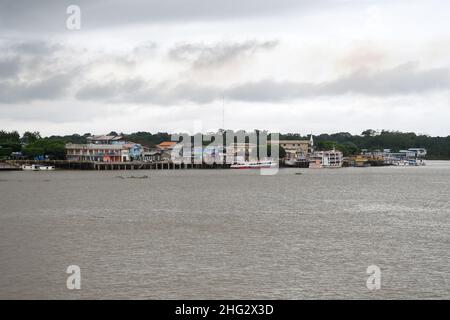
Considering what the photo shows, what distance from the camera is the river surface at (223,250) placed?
54.1 feet

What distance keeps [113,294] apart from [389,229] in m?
14.9

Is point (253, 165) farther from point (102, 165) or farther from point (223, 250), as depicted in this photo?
point (223, 250)

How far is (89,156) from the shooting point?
362ft

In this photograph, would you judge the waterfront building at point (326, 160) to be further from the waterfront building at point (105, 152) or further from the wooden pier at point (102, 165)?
the waterfront building at point (105, 152)

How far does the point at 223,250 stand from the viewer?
2159cm

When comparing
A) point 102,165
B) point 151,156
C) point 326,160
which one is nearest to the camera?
point 102,165

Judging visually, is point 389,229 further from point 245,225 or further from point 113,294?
point 113,294

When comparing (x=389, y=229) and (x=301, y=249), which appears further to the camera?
(x=389, y=229)

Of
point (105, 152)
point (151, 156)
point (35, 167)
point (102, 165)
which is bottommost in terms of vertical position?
point (35, 167)

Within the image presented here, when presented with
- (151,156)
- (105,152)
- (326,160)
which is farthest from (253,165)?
(105,152)

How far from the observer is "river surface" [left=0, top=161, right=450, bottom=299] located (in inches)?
650

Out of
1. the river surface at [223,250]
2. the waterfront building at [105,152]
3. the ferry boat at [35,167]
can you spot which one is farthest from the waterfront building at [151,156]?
the river surface at [223,250]
